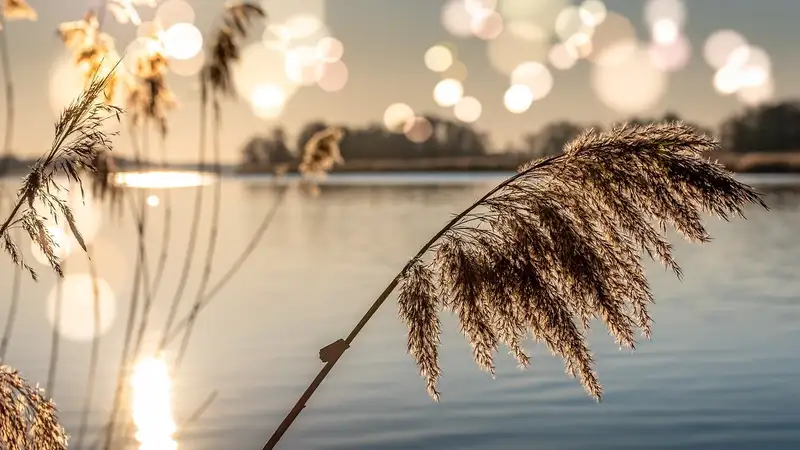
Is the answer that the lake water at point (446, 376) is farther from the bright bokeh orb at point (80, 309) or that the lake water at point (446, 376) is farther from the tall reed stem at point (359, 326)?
the tall reed stem at point (359, 326)

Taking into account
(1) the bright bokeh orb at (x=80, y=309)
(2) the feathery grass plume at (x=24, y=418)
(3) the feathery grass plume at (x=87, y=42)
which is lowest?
(2) the feathery grass plume at (x=24, y=418)

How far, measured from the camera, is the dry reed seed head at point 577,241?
364 centimetres

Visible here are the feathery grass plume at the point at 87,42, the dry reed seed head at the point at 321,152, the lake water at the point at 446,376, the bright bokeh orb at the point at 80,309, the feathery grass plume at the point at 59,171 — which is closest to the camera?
the feathery grass plume at the point at 59,171

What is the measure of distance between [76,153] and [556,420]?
1426cm

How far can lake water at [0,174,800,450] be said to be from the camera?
16.3 metres

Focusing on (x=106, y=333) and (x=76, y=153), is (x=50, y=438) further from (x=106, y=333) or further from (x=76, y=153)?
(x=106, y=333)

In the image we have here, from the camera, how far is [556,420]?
16828 mm

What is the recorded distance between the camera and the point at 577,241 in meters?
3.69

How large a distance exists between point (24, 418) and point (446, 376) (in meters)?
17.1

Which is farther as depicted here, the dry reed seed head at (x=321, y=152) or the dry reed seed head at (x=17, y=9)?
the dry reed seed head at (x=321, y=152)

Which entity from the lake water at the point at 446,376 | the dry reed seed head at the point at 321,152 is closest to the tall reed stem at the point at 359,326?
the lake water at the point at 446,376

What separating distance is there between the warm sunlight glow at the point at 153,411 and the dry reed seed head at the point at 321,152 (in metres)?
5.21

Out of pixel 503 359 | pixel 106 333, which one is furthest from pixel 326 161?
pixel 106 333

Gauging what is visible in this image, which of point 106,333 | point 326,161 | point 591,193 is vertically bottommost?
point 591,193
